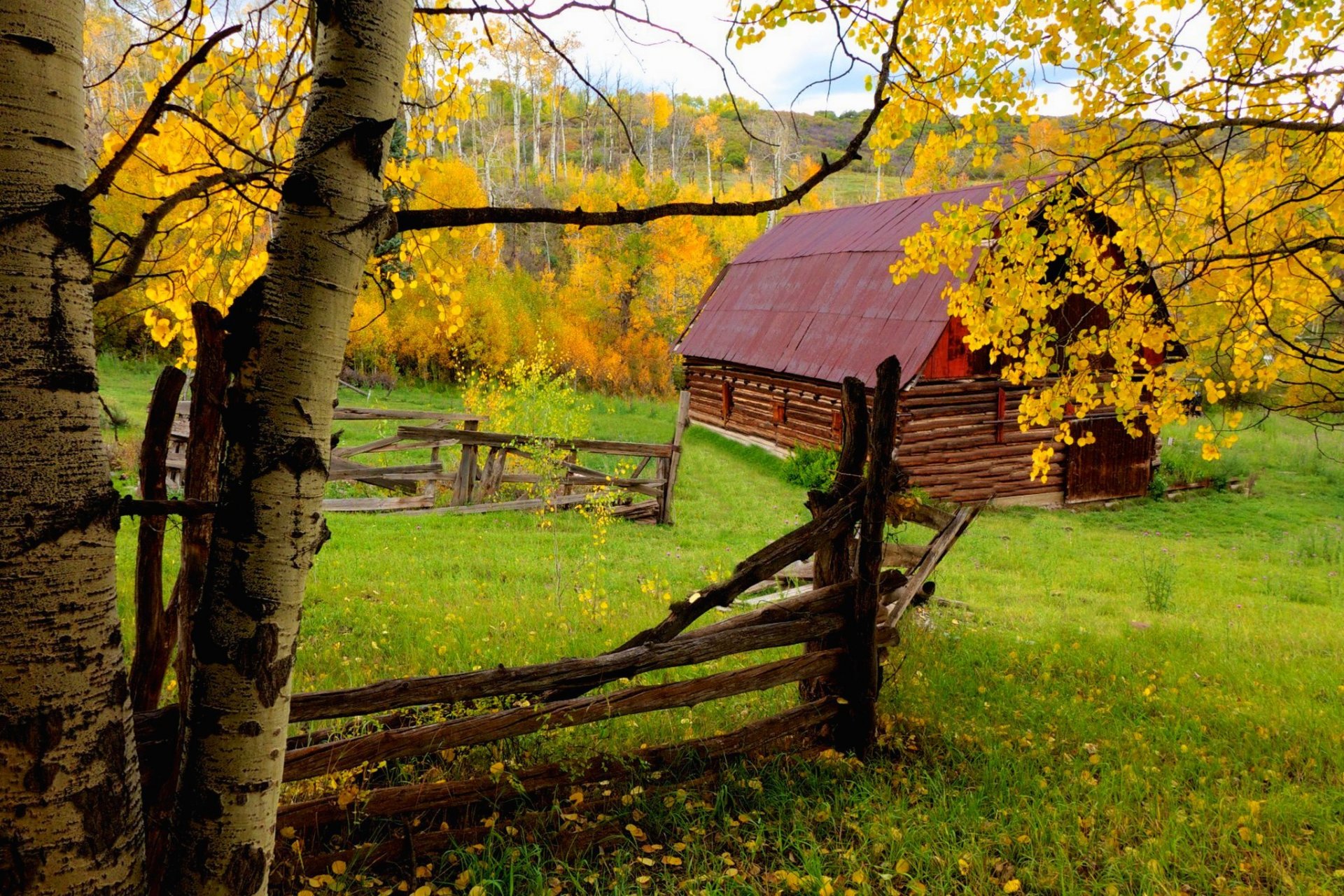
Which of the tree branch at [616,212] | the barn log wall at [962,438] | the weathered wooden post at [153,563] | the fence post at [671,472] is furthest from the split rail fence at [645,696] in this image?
the barn log wall at [962,438]

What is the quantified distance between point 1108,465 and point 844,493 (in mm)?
14574

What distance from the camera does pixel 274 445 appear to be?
60.7 inches

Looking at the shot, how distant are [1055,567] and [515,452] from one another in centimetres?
821

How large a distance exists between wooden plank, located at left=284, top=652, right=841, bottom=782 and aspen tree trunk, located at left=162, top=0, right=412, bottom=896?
4.02 feet

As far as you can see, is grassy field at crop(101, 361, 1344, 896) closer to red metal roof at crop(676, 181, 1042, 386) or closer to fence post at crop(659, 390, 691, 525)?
fence post at crop(659, 390, 691, 525)

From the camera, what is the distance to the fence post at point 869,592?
12.6 feet

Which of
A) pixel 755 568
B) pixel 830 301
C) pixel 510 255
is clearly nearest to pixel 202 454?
pixel 755 568

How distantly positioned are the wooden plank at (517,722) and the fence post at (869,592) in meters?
0.36

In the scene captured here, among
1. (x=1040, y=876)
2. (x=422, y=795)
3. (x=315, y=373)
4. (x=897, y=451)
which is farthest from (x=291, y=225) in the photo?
(x=897, y=451)

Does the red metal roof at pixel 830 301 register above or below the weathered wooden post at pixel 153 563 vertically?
above

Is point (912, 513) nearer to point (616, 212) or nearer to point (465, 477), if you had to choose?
point (616, 212)

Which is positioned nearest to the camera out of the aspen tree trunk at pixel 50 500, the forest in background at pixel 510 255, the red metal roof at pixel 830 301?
the aspen tree trunk at pixel 50 500

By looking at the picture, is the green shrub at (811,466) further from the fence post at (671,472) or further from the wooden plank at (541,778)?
the wooden plank at (541,778)

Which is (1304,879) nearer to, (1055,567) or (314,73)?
(314,73)
